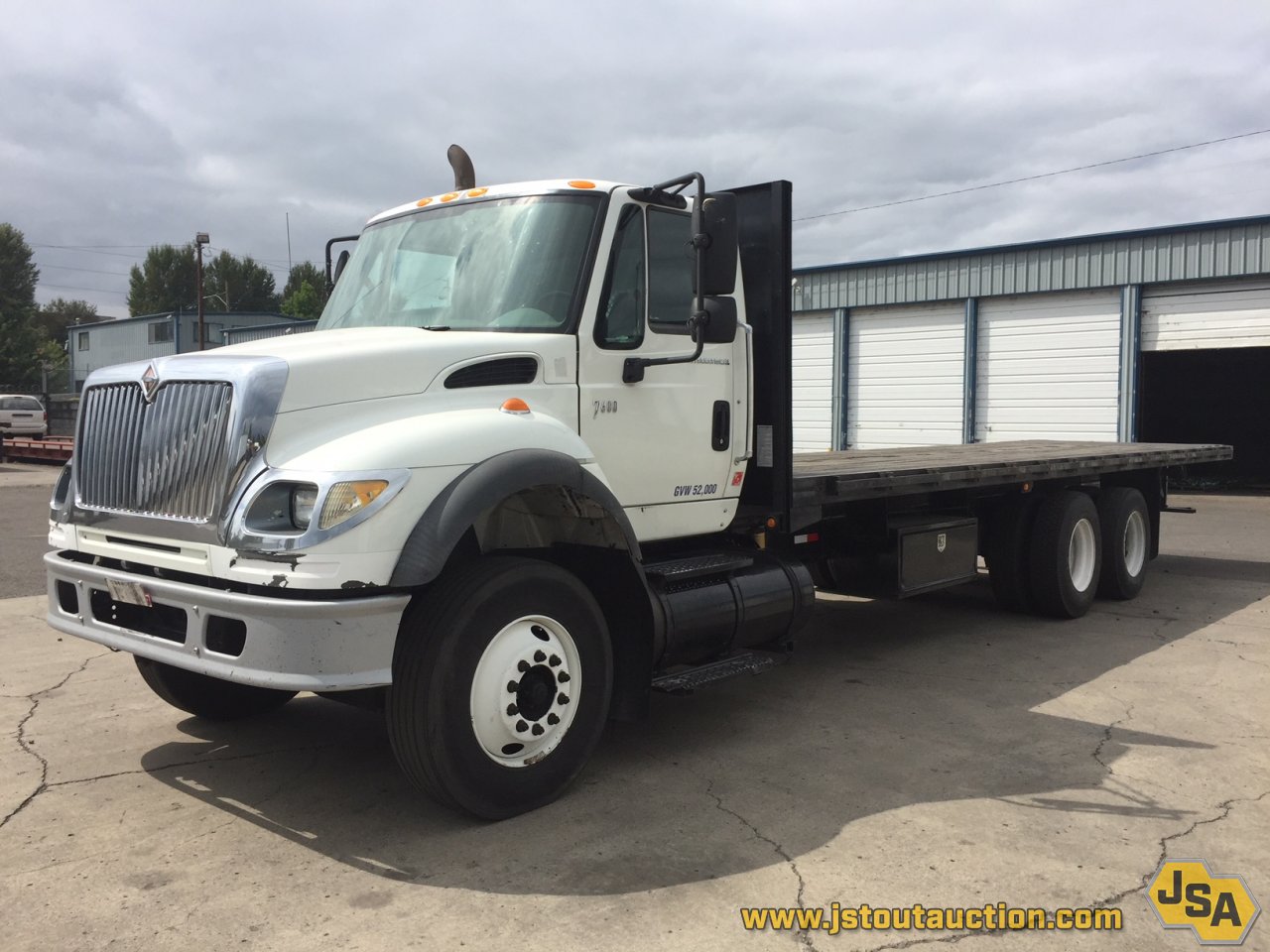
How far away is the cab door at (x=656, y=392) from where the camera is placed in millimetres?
4926

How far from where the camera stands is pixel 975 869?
3814mm

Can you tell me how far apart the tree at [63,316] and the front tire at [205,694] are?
382ft

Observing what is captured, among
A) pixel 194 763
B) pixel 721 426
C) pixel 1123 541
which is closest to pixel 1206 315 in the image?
pixel 1123 541

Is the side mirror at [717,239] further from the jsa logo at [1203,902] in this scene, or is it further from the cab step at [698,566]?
the jsa logo at [1203,902]

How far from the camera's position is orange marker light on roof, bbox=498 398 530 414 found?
4.46 m

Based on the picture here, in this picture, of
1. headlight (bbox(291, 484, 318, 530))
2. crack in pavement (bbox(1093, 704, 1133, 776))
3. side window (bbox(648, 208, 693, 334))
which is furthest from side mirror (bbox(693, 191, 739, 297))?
crack in pavement (bbox(1093, 704, 1133, 776))

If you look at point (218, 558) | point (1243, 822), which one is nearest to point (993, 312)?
point (1243, 822)

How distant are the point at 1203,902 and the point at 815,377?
2216 cm

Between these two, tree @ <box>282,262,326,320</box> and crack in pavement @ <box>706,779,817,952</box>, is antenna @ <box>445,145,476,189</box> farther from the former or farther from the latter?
tree @ <box>282,262,326,320</box>

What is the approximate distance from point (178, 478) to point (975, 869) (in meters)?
3.30

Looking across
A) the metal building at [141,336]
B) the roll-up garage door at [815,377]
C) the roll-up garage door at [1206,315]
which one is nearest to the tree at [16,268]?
the metal building at [141,336]

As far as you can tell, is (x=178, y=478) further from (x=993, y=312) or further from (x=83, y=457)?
(x=993, y=312)

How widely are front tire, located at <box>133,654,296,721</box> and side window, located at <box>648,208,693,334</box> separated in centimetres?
273

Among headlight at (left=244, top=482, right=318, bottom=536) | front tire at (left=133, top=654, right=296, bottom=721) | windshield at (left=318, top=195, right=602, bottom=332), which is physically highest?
windshield at (left=318, top=195, right=602, bottom=332)
